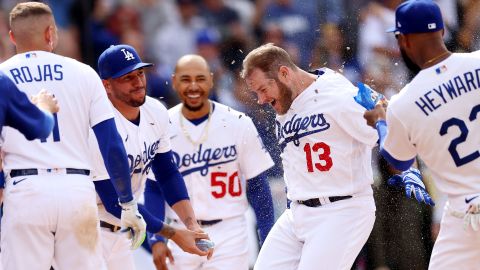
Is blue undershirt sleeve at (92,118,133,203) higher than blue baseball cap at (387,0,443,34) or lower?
lower

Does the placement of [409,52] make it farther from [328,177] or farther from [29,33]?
[29,33]

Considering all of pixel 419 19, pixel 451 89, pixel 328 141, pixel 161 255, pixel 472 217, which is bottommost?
pixel 161 255

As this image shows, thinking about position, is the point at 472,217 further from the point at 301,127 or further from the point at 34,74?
the point at 34,74

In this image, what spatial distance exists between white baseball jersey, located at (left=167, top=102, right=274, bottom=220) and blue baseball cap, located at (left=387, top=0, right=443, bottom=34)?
255 cm

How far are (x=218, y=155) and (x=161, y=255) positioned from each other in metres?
0.94

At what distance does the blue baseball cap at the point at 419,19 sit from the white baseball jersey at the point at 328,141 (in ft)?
2.94

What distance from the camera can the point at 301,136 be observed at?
7.00 meters

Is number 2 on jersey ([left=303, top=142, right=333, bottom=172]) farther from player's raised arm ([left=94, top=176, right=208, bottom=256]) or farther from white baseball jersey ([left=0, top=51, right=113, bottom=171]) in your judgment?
white baseball jersey ([left=0, top=51, right=113, bottom=171])

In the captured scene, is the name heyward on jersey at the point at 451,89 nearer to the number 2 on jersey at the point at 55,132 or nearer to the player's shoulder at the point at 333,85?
the player's shoulder at the point at 333,85

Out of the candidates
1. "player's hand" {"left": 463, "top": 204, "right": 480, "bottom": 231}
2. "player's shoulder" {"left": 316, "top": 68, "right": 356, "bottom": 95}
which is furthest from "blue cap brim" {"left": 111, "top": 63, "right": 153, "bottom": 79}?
"player's hand" {"left": 463, "top": 204, "right": 480, "bottom": 231}

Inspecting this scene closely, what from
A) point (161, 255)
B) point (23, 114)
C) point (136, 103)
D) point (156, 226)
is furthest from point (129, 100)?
point (23, 114)

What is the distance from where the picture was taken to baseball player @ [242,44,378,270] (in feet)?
22.4

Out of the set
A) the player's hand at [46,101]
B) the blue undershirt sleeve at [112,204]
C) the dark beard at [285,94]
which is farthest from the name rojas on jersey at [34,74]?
the dark beard at [285,94]

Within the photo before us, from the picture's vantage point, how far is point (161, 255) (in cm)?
829
